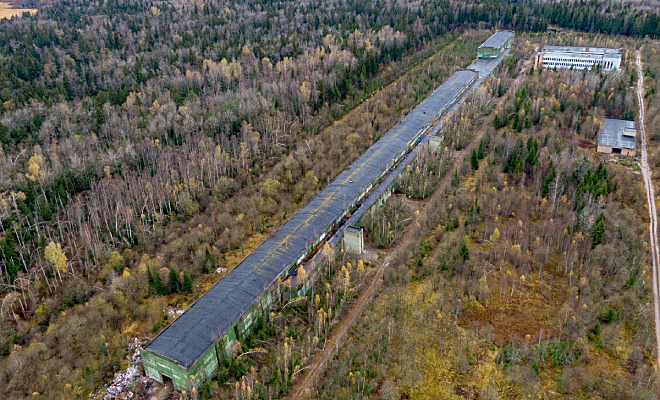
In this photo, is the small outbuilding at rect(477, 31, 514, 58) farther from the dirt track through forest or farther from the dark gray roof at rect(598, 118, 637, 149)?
the dirt track through forest

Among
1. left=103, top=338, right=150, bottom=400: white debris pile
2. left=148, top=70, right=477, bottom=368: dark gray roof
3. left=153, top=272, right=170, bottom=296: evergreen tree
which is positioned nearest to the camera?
left=103, top=338, right=150, bottom=400: white debris pile

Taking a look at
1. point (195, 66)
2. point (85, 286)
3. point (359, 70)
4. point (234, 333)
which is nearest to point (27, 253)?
point (85, 286)

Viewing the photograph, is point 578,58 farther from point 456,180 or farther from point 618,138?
point 456,180

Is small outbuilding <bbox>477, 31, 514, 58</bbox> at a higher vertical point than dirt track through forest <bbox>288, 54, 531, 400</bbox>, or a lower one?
higher

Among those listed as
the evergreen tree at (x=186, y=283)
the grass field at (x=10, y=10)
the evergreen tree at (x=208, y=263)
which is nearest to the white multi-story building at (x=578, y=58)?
the evergreen tree at (x=208, y=263)

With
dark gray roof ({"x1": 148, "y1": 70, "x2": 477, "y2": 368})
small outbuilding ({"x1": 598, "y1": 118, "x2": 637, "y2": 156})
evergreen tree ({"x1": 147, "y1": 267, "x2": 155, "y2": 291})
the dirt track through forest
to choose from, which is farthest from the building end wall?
small outbuilding ({"x1": 598, "y1": 118, "x2": 637, "y2": 156})

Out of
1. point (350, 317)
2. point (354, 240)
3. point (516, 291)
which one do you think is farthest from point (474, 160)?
point (350, 317)

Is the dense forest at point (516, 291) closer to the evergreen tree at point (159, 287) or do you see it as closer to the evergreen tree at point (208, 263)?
the evergreen tree at point (208, 263)
